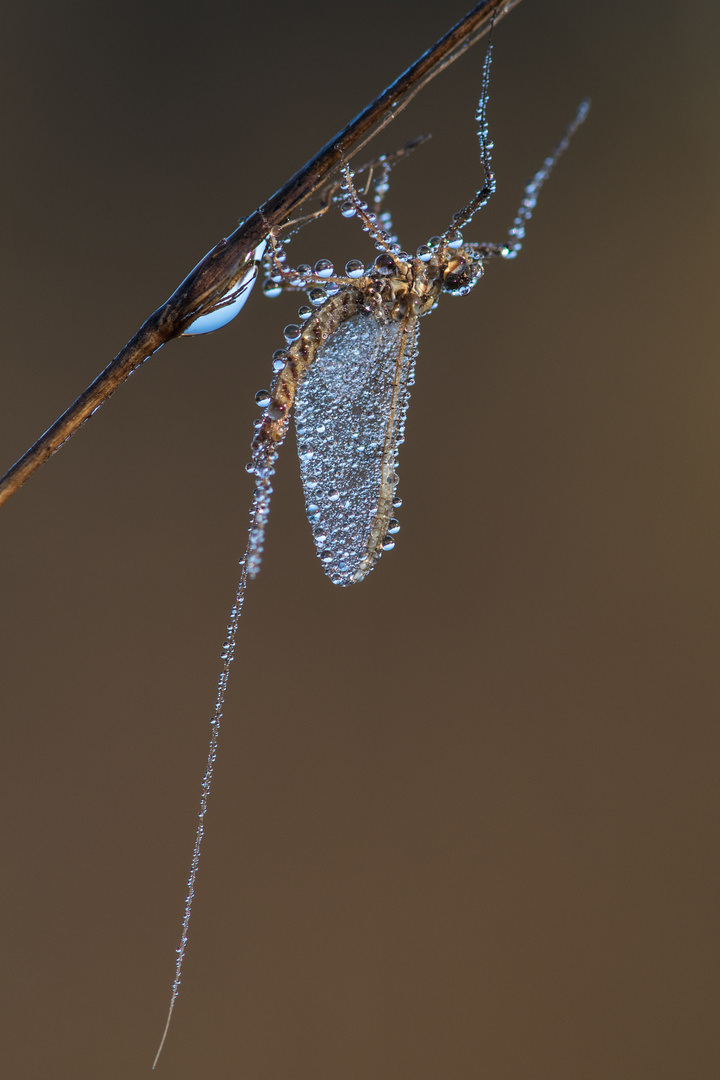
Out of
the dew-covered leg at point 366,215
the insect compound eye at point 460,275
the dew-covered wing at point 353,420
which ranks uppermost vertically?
the dew-covered leg at point 366,215

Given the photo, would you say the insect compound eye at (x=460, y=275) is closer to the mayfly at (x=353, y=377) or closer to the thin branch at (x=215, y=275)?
the mayfly at (x=353, y=377)

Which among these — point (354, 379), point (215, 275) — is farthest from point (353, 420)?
point (215, 275)

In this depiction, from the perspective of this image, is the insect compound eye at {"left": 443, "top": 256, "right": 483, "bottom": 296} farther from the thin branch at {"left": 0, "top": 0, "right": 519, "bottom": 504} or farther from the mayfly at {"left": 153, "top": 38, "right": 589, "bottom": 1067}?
the thin branch at {"left": 0, "top": 0, "right": 519, "bottom": 504}

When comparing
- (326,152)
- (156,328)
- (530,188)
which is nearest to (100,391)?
(156,328)

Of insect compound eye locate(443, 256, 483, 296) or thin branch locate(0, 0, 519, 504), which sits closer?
thin branch locate(0, 0, 519, 504)

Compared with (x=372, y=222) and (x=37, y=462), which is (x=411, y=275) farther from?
(x=37, y=462)

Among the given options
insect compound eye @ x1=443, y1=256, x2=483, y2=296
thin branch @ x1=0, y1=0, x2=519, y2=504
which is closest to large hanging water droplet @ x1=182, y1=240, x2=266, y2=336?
thin branch @ x1=0, y1=0, x2=519, y2=504

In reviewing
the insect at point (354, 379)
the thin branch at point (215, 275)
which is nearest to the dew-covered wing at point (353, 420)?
the insect at point (354, 379)
